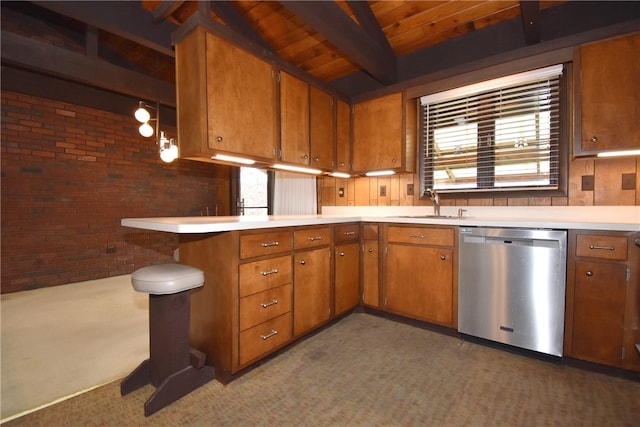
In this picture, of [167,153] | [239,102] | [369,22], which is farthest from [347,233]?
[167,153]

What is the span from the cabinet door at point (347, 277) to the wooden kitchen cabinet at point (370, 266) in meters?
0.07

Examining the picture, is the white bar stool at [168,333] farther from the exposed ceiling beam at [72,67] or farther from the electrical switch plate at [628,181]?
the electrical switch plate at [628,181]

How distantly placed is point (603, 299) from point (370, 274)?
160 cm

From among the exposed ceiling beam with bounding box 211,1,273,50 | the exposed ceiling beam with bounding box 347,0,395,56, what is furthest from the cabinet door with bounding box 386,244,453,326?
the exposed ceiling beam with bounding box 211,1,273,50

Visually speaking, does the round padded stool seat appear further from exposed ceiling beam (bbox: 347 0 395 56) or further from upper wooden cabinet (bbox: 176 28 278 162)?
exposed ceiling beam (bbox: 347 0 395 56)

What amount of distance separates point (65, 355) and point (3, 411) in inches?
23.3

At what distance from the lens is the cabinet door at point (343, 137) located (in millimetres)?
3137

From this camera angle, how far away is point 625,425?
1331mm

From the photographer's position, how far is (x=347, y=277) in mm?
2629

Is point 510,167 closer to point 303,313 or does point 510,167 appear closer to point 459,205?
point 459,205

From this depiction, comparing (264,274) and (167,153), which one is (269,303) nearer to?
(264,274)

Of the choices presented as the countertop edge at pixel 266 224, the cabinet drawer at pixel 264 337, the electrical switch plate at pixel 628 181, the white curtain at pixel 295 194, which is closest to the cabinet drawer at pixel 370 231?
the countertop edge at pixel 266 224

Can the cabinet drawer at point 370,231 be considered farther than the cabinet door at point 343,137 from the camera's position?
No

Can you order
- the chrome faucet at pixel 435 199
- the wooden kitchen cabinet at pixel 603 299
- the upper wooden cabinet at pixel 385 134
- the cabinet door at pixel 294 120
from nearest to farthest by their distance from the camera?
the wooden kitchen cabinet at pixel 603 299 < the cabinet door at pixel 294 120 < the chrome faucet at pixel 435 199 < the upper wooden cabinet at pixel 385 134
